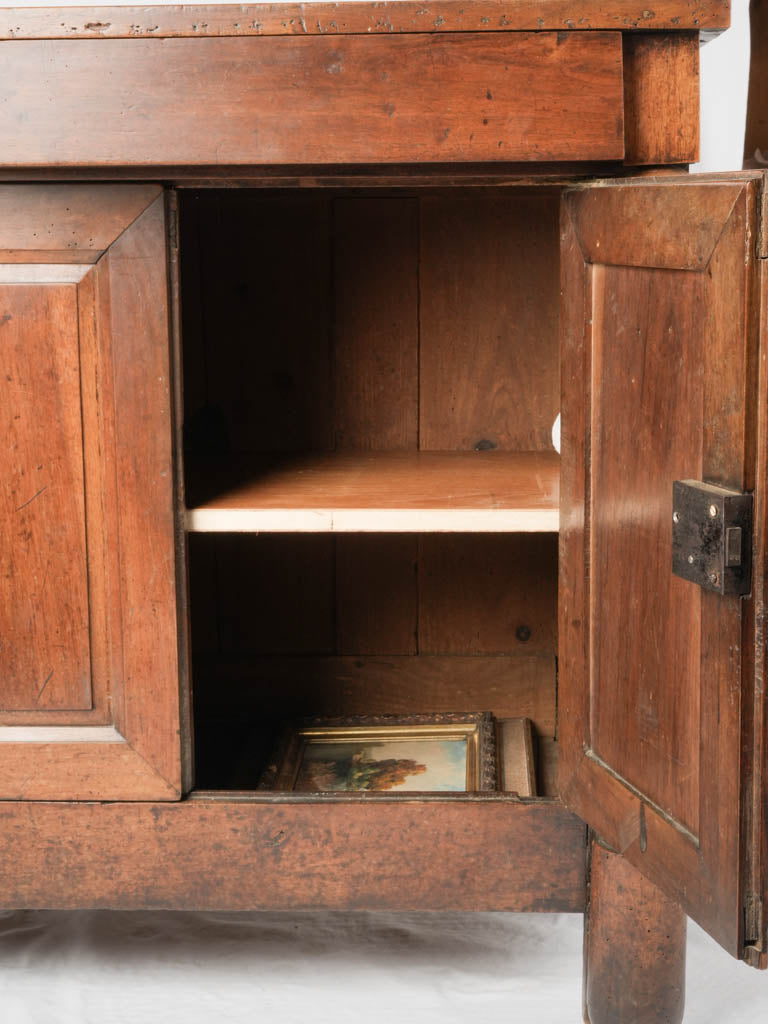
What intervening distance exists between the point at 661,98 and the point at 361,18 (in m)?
0.27

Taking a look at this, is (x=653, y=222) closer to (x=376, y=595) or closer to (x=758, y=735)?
(x=758, y=735)

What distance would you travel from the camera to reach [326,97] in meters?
1.11

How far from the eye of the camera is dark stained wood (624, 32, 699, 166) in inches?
44.4

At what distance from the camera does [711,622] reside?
0.90 m

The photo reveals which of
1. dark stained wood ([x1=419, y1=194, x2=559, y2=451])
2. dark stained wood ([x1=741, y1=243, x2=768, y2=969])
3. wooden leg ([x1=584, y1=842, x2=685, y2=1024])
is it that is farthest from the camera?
dark stained wood ([x1=419, y1=194, x2=559, y2=451])

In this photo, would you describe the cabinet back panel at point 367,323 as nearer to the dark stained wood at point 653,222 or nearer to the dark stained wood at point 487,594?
the dark stained wood at point 487,594

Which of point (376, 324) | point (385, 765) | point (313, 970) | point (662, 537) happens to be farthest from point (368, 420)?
point (662, 537)

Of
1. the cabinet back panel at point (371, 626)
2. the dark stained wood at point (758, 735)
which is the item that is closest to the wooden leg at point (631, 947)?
the dark stained wood at point (758, 735)

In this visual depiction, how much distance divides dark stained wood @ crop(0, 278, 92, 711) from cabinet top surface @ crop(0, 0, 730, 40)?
22 cm

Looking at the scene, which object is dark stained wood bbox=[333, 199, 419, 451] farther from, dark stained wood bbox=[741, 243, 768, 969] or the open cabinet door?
dark stained wood bbox=[741, 243, 768, 969]

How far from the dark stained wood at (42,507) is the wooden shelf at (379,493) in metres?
0.12

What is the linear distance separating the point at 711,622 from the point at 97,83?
0.67 m

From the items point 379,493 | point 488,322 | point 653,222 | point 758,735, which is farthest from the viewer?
point 488,322

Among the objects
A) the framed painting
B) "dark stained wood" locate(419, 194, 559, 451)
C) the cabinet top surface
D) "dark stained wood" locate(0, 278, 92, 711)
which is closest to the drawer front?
the cabinet top surface
